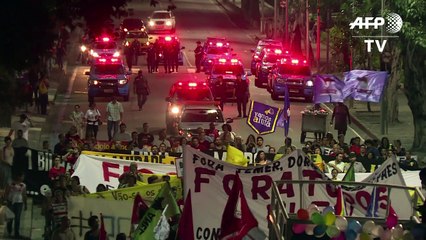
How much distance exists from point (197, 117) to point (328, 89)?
11.2 feet

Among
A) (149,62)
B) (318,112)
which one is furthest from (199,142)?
(149,62)

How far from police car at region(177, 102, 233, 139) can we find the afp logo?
5538mm

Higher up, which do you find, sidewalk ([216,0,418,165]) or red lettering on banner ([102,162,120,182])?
red lettering on banner ([102,162,120,182])

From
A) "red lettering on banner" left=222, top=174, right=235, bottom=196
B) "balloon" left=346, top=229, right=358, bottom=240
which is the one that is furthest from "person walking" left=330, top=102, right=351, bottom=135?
"balloon" left=346, top=229, right=358, bottom=240

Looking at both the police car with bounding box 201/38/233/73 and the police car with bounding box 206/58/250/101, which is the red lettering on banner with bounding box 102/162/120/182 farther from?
the police car with bounding box 201/38/233/73

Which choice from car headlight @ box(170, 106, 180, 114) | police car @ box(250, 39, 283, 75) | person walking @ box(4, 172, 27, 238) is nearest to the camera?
person walking @ box(4, 172, 27, 238)

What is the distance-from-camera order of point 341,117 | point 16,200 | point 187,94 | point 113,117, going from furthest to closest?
point 187,94, point 341,117, point 113,117, point 16,200

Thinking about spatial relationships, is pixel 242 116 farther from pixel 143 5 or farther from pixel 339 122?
pixel 143 5

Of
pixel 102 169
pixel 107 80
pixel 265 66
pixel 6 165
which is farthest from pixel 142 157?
pixel 265 66

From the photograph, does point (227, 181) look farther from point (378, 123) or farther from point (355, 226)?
point (378, 123)

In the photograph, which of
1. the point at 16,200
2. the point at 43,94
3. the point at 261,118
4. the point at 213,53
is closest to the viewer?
the point at 16,200

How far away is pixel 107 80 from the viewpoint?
157 ft

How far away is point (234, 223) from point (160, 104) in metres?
31.3

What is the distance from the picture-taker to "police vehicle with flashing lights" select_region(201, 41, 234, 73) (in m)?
56.5
